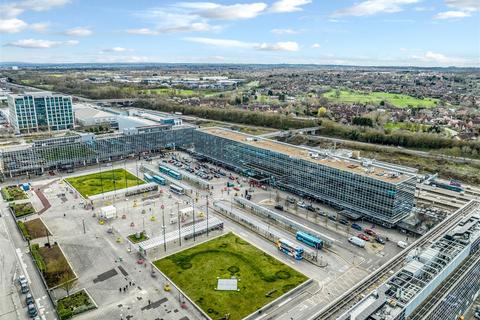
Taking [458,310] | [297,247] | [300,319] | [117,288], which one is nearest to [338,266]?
[297,247]

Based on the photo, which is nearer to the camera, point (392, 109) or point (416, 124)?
point (416, 124)

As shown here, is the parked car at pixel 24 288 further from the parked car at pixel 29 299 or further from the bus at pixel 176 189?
the bus at pixel 176 189

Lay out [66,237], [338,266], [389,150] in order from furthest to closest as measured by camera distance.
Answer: [389,150] < [66,237] < [338,266]

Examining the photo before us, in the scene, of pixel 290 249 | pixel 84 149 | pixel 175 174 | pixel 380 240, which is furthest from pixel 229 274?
pixel 84 149

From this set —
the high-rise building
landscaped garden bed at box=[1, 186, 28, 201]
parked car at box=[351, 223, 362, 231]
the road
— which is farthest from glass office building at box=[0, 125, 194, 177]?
parked car at box=[351, 223, 362, 231]

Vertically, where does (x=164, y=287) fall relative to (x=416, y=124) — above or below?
below

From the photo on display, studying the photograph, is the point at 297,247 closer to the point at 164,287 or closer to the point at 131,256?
the point at 164,287
